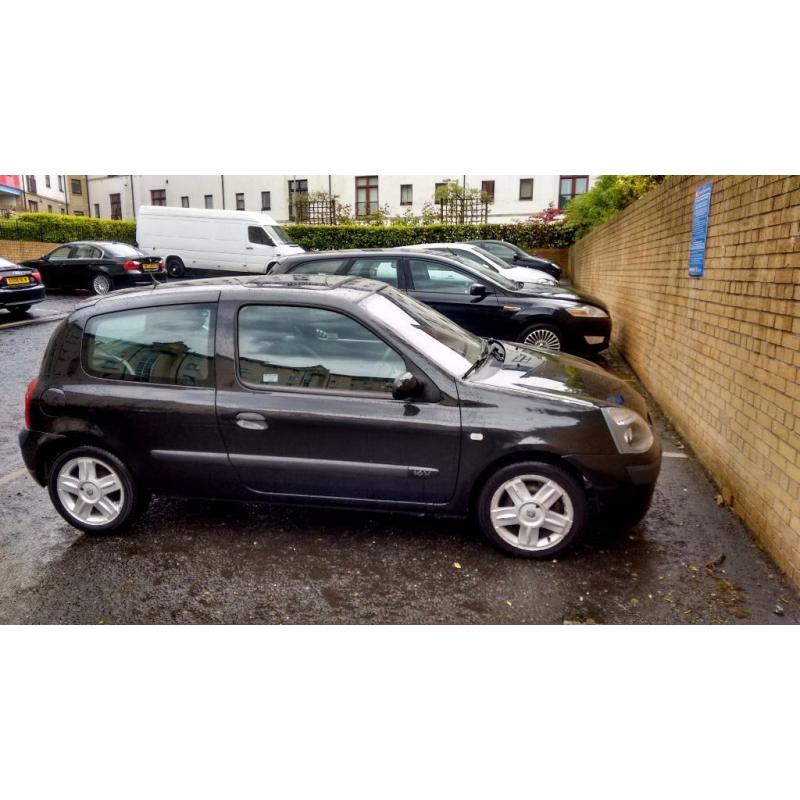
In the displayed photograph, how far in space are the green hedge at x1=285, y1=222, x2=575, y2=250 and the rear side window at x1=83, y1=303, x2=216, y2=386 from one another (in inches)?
910

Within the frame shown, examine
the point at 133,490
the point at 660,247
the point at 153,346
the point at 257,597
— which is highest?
the point at 660,247

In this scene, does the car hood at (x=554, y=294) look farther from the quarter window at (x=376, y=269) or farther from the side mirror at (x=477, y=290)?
the quarter window at (x=376, y=269)

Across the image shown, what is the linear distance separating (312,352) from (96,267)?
16420 mm

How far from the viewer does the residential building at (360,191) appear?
33375 mm

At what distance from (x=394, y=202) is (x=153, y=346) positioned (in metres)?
32.2

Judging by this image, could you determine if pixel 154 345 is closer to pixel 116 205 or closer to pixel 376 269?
pixel 376 269

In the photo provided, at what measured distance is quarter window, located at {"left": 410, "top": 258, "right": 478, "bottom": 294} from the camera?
852 cm

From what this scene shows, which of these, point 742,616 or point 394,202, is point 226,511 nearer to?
point 742,616

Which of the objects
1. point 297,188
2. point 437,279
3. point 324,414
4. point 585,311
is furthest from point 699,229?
point 297,188

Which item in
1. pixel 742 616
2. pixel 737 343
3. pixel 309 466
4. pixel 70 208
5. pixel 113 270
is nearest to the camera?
pixel 742 616

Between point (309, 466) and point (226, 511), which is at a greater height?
point (309, 466)

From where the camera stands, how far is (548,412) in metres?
3.70

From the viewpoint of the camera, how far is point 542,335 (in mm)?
8547

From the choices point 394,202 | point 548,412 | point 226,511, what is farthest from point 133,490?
point 394,202
